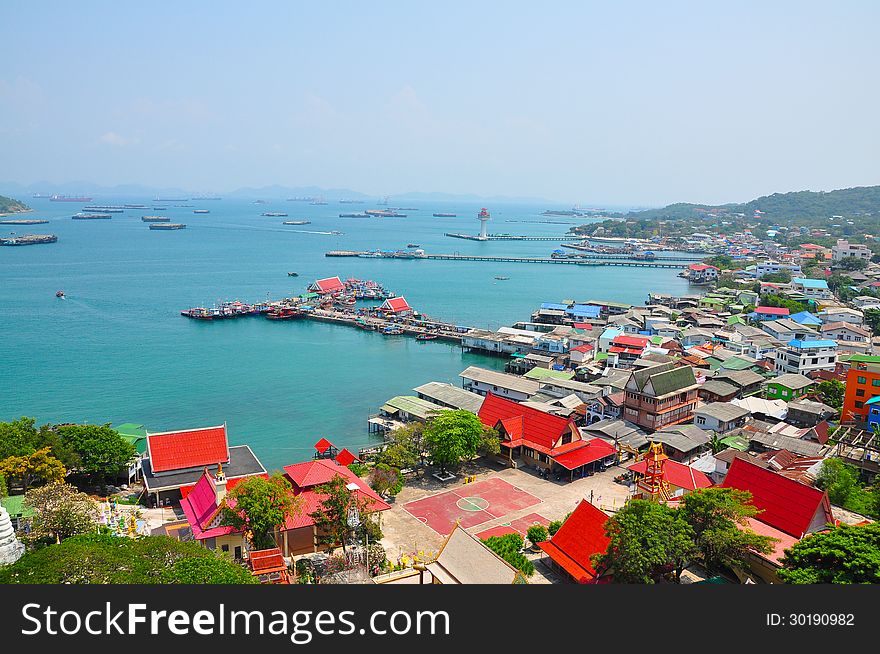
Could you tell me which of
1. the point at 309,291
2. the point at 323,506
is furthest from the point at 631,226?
the point at 323,506

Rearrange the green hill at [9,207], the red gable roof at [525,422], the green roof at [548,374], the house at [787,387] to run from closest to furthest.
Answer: the red gable roof at [525,422] < the house at [787,387] < the green roof at [548,374] < the green hill at [9,207]

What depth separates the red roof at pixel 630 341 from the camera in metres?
37.2

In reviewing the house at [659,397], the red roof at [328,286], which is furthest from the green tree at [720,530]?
A: the red roof at [328,286]

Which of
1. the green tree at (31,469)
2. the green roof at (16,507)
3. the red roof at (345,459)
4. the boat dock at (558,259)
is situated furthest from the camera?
the boat dock at (558,259)

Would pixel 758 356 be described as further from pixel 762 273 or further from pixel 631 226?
pixel 631 226

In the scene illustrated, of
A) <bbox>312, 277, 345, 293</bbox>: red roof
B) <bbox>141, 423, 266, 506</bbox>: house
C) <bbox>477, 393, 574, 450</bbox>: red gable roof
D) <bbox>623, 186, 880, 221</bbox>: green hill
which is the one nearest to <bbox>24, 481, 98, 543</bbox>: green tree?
<bbox>141, 423, 266, 506</bbox>: house

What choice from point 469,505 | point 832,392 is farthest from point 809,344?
point 469,505

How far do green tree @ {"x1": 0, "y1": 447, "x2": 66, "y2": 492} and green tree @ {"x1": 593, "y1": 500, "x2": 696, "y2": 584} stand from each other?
53.2ft

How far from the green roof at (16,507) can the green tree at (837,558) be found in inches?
712

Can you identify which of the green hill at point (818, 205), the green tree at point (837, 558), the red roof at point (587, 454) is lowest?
the red roof at point (587, 454)

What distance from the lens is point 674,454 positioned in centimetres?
2377

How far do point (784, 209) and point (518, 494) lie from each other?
172941 mm

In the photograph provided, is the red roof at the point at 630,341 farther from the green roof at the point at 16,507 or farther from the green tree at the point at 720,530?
the green roof at the point at 16,507

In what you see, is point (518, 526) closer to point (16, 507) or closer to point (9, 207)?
point (16, 507)
